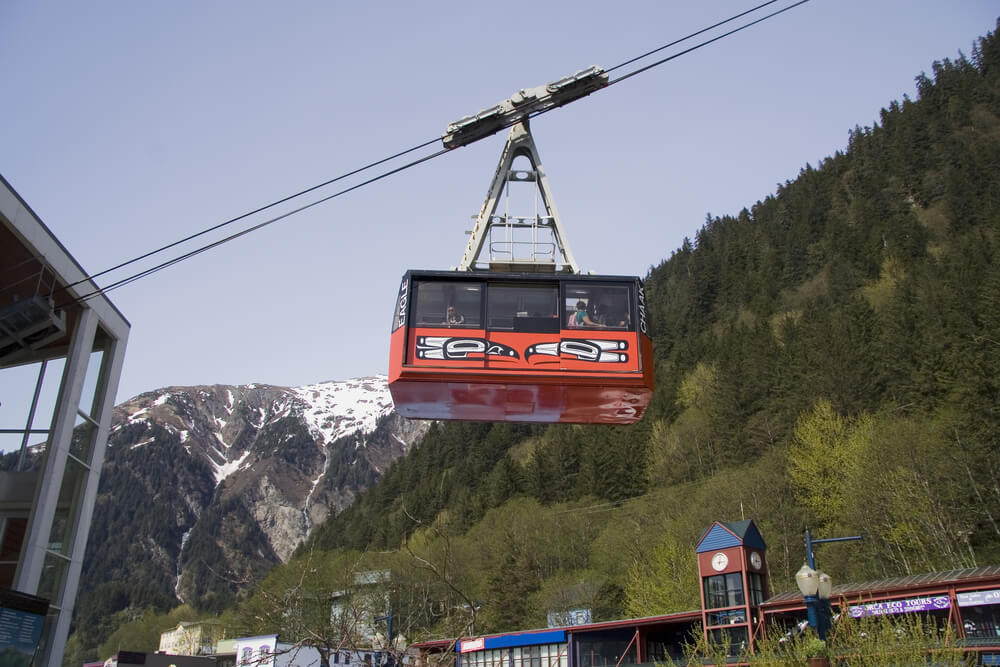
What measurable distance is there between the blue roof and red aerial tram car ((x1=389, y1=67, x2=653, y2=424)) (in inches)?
985

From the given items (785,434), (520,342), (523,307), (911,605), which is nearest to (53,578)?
(520,342)

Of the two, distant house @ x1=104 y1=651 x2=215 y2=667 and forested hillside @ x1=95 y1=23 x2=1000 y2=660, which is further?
forested hillside @ x1=95 y1=23 x2=1000 y2=660

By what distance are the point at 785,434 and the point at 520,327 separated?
54556 millimetres

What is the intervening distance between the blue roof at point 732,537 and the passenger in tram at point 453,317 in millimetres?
27078

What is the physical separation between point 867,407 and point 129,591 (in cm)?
14939

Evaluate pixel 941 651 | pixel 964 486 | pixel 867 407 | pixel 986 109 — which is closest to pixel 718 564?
pixel 964 486

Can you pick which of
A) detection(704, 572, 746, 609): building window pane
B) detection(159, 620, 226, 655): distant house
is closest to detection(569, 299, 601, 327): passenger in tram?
detection(704, 572, 746, 609): building window pane

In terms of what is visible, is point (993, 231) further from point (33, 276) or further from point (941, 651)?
point (33, 276)

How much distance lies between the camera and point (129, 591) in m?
163

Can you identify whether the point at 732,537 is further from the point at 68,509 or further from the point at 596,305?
the point at 68,509

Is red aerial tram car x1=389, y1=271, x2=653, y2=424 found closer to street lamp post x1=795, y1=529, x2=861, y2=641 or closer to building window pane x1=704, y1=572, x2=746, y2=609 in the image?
street lamp post x1=795, y1=529, x2=861, y2=641

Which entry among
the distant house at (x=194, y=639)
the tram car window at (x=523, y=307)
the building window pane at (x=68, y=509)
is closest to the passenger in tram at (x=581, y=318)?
the tram car window at (x=523, y=307)

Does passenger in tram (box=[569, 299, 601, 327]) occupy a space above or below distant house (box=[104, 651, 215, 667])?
above

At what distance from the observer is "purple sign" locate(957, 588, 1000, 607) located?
27.2 m
